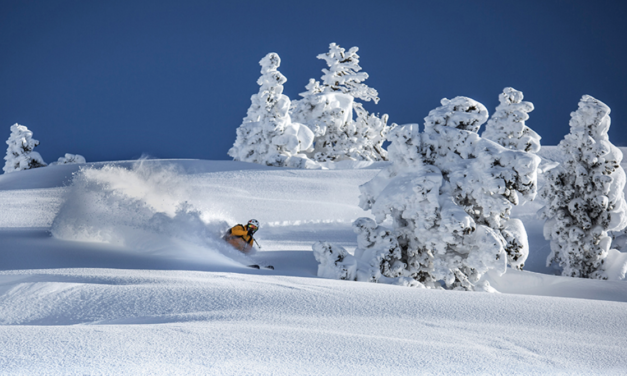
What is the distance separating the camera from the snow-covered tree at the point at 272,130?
23.2 metres

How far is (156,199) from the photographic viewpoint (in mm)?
9852

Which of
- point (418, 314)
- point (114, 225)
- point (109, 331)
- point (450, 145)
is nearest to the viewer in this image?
point (109, 331)

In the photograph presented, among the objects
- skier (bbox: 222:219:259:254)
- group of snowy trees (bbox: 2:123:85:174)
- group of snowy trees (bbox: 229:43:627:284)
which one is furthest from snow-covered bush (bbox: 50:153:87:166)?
group of snowy trees (bbox: 229:43:627:284)

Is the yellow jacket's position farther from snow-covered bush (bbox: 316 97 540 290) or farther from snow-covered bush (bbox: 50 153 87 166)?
snow-covered bush (bbox: 50 153 87 166)

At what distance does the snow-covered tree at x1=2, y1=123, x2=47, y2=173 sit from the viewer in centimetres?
2547

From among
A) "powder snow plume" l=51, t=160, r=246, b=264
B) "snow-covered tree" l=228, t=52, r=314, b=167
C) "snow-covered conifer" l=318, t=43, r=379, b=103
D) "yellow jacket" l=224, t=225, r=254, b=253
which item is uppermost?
"snow-covered conifer" l=318, t=43, r=379, b=103

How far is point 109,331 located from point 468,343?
230cm

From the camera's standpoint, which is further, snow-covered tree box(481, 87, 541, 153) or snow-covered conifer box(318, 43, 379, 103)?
snow-covered conifer box(318, 43, 379, 103)

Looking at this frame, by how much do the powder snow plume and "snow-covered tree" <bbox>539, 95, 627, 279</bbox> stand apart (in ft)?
25.3

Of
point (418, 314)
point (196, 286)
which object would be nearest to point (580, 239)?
point (418, 314)

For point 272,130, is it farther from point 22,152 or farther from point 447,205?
point 447,205

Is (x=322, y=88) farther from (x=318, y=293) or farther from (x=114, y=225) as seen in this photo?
(x=318, y=293)

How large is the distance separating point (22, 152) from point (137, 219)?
2092 centimetres

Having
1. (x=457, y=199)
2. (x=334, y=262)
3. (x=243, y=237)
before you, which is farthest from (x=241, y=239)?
(x=457, y=199)
